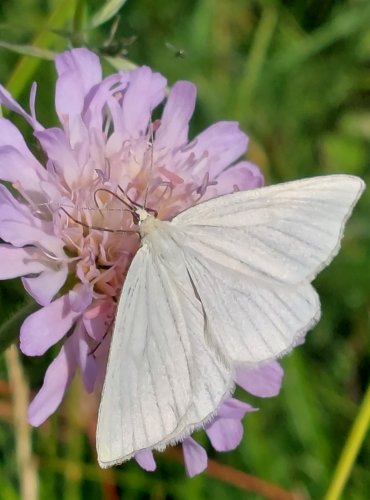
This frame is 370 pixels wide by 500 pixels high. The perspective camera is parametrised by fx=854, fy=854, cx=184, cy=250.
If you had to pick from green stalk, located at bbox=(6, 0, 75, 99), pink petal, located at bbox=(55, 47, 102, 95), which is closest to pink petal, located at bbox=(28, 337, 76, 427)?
pink petal, located at bbox=(55, 47, 102, 95)

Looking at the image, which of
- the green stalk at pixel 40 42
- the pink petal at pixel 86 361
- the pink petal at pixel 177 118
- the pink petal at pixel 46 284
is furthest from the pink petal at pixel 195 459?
the green stalk at pixel 40 42

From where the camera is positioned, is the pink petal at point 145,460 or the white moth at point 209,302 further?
the pink petal at point 145,460

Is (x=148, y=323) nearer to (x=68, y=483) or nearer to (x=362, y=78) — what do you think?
(x=68, y=483)

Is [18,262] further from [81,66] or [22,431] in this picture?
[22,431]

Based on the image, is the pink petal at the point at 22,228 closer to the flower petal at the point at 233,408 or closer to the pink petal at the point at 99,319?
the pink petal at the point at 99,319

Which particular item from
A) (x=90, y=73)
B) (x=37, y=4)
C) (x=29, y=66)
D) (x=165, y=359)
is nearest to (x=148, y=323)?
(x=165, y=359)

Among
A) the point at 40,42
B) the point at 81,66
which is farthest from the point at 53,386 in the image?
the point at 40,42
